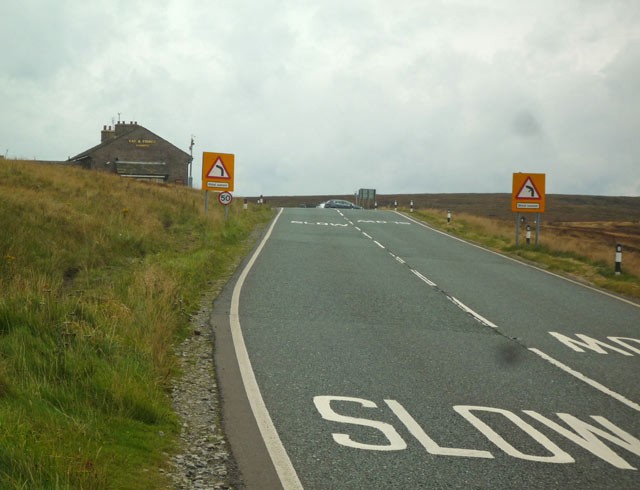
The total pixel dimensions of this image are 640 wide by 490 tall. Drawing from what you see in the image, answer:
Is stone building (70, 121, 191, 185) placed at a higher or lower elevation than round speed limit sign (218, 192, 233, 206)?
higher

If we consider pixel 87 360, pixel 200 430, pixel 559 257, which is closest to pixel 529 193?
pixel 559 257

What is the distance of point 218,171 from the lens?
90.4ft

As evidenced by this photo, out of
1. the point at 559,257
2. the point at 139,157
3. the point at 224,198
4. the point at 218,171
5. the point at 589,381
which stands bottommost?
the point at 589,381

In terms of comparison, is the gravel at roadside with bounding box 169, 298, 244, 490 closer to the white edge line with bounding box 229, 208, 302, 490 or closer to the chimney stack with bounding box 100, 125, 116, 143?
the white edge line with bounding box 229, 208, 302, 490

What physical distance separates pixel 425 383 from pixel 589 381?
2034 mm

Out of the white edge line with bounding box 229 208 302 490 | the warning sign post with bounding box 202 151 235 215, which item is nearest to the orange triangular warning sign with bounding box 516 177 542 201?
the warning sign post with bounding box 202 151 235 215

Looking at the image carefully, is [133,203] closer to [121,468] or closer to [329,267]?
[329,267]

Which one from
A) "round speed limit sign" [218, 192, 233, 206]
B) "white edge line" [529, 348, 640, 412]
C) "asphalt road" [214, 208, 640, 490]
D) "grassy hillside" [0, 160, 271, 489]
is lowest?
"white edge line" [529, 348, 640, 412]

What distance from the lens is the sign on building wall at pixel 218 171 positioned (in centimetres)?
2728

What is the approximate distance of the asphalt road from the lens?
541 centimetres

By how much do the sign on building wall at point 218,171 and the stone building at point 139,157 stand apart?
1673 inches

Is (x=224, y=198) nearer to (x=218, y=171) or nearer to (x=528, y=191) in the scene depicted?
(x=218, y=171)

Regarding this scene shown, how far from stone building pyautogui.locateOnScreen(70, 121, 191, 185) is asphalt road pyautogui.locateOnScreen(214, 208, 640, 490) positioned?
56.9 meters

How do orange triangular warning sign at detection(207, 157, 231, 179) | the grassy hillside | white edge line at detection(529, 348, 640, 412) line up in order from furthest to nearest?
orange triangular warning sign at detection(207, 157, 231, 179) < white edge line at detection(529, 348, 640, 412) < the grassy hillside
